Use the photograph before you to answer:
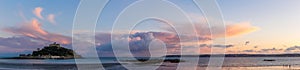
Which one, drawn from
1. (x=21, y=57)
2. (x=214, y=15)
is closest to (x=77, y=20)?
(x=214, y=15)

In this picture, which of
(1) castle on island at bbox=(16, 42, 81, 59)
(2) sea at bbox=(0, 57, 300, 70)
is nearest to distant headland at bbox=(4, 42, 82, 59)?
(1) castle on island at bbox=(16, 42, 81, 59)

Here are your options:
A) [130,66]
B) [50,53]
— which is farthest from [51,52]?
[130,66]

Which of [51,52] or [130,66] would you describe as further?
[51,52]

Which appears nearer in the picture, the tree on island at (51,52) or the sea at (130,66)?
the sea at (130,66)

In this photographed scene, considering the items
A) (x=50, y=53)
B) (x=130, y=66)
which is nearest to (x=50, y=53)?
(x=50, y=53)

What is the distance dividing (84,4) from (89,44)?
10.6ft

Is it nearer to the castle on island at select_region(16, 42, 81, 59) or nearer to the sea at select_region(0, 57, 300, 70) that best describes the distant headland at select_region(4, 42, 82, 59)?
the castle on island at select_region(16, 42, 81, 59)

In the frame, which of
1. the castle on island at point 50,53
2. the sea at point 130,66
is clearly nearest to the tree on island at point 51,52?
the castle on island at point 50,53

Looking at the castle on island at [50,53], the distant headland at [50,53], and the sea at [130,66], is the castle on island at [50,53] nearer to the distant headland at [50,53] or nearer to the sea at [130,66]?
the distant headland at [50,53]

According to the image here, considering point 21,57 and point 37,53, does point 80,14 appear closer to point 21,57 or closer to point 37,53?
point 37,53

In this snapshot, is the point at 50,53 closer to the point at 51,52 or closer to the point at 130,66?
the point at 51,52

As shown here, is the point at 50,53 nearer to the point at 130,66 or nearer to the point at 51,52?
the point at 51,52

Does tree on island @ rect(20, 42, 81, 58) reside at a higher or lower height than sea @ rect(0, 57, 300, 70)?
higher

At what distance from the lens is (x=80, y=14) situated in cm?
1082
